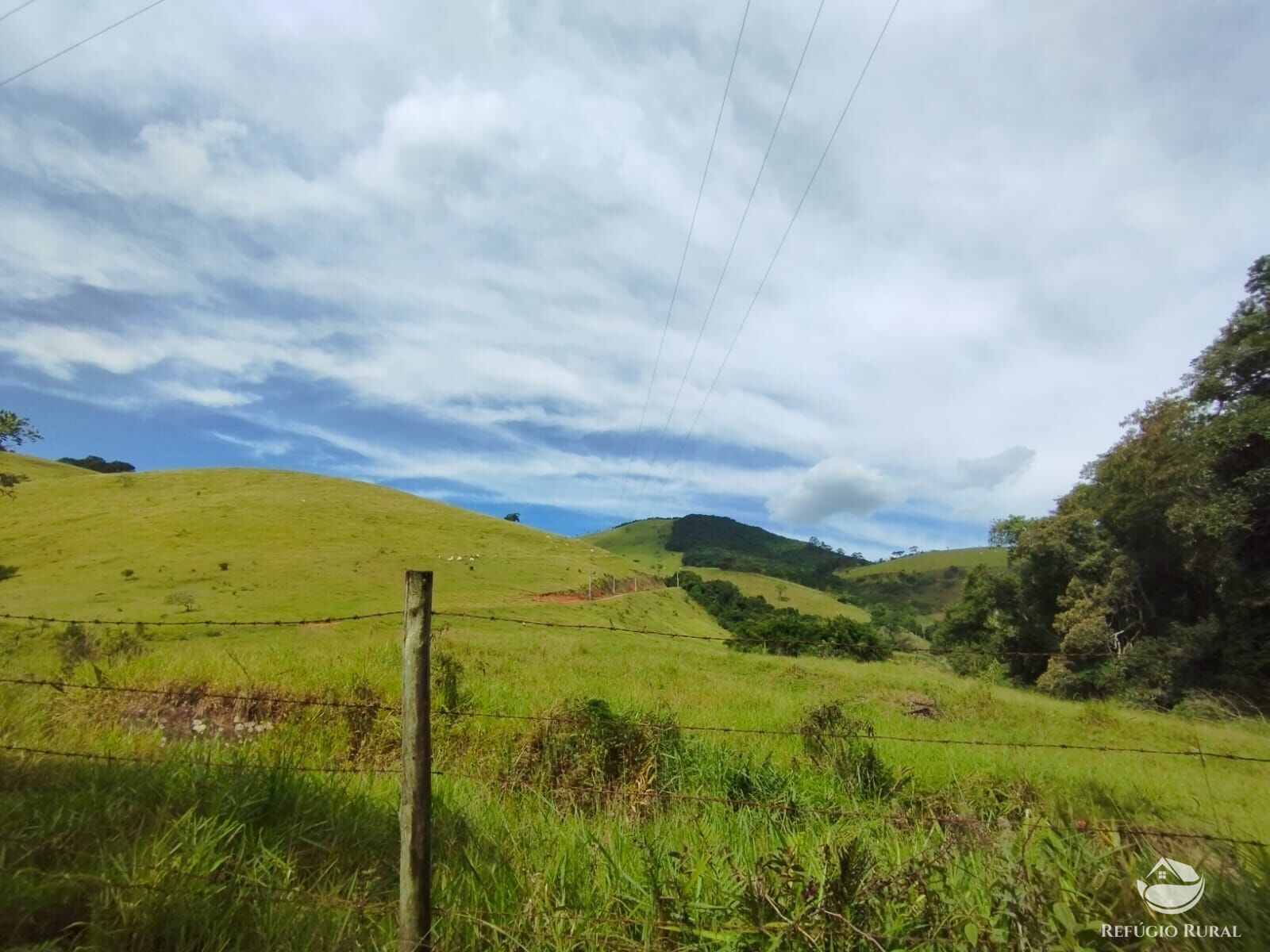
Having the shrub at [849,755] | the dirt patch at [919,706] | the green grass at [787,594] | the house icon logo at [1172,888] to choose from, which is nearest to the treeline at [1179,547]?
the dirt patch at [919,706]

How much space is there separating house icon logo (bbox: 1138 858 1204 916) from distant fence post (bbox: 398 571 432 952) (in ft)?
11.5

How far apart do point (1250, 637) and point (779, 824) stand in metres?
31.9

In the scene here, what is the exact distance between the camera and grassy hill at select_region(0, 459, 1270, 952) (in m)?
3.24

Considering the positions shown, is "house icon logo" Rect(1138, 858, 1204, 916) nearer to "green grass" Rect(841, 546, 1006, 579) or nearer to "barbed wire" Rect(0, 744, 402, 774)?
"barbed wire" Rect(0, 744, 402, 774)

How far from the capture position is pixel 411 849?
3227 millimetres

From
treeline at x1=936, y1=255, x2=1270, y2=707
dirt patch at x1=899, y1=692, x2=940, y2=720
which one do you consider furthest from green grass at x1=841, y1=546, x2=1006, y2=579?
dirt patch at x1=899, y1=692, x2=940, y2=720

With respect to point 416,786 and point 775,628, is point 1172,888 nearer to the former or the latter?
point 416,786

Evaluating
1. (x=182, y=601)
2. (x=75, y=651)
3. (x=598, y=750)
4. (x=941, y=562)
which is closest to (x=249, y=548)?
(x=182, y=601)

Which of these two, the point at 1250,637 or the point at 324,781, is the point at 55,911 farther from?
the point at 1250,637

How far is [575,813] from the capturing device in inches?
221

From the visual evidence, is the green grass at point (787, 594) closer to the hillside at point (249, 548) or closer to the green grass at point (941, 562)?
the hillside at point (249, 548)

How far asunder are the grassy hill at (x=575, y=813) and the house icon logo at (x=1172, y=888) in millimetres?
70

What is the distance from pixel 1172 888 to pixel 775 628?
5690 cm

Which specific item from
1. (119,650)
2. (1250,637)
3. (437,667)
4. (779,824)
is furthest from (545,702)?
(1250,637)
